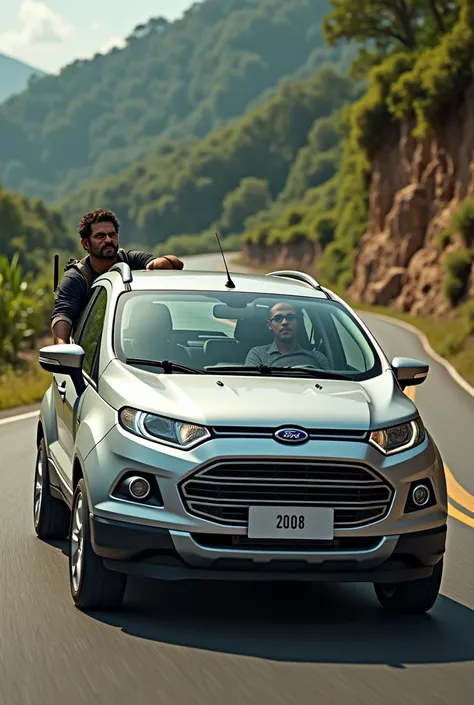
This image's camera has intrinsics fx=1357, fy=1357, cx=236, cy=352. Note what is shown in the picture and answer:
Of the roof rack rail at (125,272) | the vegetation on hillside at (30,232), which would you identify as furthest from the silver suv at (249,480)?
the vegetation on hillside at (30,232)

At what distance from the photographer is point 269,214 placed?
197000 mm

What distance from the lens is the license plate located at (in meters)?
6.02

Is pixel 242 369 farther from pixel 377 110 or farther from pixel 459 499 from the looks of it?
pixel 377 110

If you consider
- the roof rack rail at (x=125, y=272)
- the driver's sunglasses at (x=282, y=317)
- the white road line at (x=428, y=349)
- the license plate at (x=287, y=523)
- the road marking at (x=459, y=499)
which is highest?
the roof rack rail at (x=125, y=272)

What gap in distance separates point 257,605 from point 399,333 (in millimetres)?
43398

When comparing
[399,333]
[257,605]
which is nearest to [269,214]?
[399,333]

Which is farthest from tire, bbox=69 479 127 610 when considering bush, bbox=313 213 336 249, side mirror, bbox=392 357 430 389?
bush, bbox=313 213 336 249

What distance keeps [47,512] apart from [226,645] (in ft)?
9.20

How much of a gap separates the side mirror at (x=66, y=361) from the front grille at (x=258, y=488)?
143cm

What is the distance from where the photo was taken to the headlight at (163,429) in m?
6.11

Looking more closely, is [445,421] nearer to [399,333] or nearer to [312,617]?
[312,617]

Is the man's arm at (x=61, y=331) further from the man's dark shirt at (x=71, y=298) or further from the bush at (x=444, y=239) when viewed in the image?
the bush at (x=444, y=239)

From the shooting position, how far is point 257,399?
6391mm

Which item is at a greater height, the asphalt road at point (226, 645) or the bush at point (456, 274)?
the asphalt road at point (226, 645)
